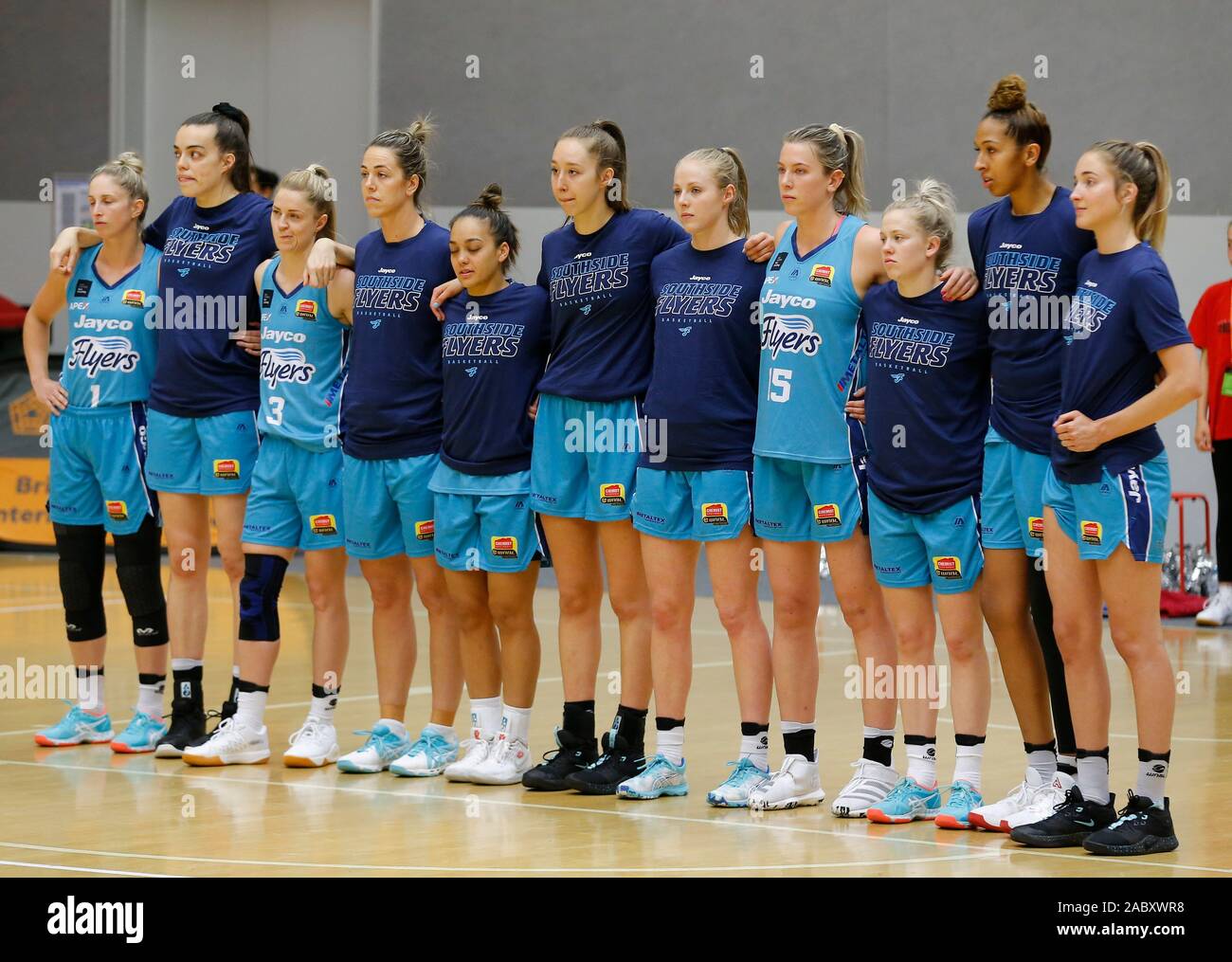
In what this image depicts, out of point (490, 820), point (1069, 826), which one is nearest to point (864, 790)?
point (1069, 826)

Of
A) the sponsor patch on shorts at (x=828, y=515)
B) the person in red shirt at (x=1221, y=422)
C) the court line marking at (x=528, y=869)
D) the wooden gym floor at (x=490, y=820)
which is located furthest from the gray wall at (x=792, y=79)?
the court line marking at (x=528, y=869)

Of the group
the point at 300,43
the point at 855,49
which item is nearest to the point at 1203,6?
the point at 855,49

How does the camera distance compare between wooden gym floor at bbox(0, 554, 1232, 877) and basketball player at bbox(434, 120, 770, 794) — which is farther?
basketball player at bbox(434, 120, 770, 794)

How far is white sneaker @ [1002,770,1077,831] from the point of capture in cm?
559

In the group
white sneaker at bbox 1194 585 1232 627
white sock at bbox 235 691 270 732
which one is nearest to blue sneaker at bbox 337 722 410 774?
white sock at bbox 235 691 270 732

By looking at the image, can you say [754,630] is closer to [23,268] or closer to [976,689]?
[976,689]

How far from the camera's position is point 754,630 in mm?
6152

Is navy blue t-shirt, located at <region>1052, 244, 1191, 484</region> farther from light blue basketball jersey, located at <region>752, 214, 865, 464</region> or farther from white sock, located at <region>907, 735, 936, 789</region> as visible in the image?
white sock, located at <region>907, 735, 936, 789</region>

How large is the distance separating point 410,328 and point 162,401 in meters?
1.06

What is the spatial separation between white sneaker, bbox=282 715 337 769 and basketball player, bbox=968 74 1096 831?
242 cm

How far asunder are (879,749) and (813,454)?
0.97 m

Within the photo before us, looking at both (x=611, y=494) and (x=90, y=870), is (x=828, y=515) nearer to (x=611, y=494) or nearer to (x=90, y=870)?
(x=611, y=494)

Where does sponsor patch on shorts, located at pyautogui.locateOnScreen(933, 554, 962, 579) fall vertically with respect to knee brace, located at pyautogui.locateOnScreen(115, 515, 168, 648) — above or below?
above

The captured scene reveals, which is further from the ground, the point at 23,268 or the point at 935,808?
the point at 23,268
